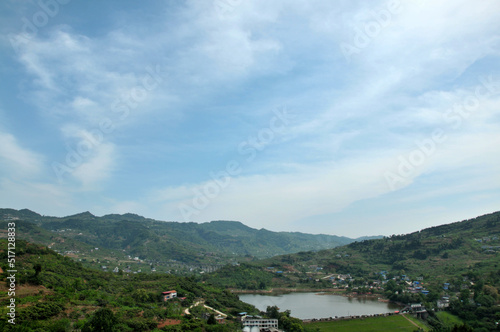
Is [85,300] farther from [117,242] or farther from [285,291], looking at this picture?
[117,242]

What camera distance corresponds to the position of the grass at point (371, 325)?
29.8 metres

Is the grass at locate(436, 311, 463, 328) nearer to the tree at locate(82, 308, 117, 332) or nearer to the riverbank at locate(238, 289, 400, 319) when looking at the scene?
the riverbank at locate(238, 289, 400, 319)

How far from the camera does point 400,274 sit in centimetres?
5622

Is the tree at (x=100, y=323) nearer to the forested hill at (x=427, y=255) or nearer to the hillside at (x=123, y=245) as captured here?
the forested hill at (x=427, y=255)

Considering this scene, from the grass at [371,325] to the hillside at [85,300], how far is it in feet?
25.4

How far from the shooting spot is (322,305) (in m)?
41.1

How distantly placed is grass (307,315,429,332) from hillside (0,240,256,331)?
774 cm

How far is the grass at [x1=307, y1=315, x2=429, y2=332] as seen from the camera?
29797 millimetres

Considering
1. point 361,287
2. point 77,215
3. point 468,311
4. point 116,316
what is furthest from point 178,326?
point 77,215

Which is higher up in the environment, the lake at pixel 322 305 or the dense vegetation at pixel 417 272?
the dense vegetation at pixel 417 272

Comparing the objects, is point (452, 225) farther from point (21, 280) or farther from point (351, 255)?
point (21, 280)

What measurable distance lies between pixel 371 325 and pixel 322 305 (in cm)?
1094

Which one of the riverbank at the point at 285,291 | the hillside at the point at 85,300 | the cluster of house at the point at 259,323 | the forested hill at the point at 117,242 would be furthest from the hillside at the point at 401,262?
the forested hill at the point at 117,242

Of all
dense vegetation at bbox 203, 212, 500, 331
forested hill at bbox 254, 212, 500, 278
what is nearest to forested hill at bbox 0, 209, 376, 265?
dense vegetation at bbox 203, 212, 500, 331
